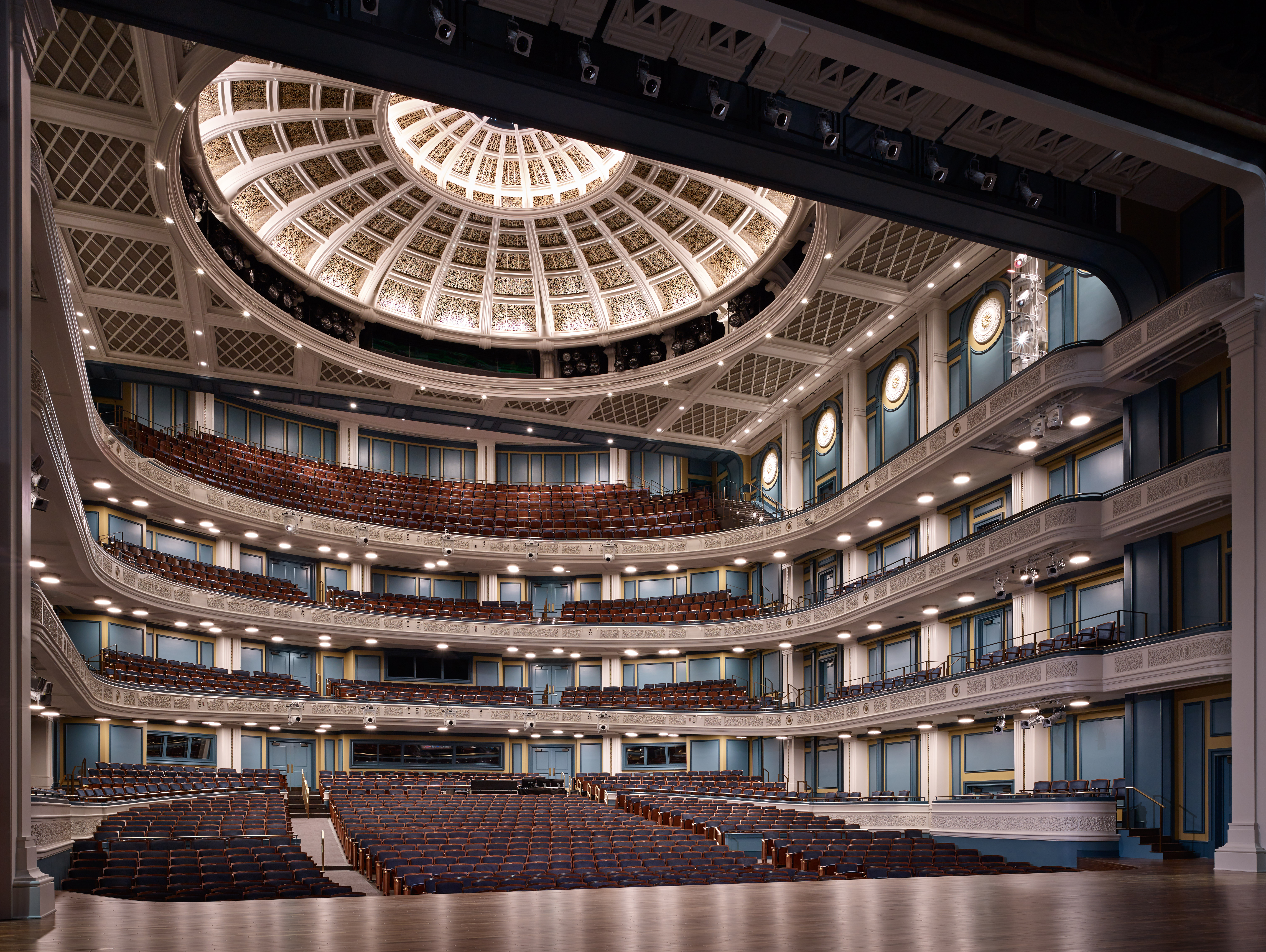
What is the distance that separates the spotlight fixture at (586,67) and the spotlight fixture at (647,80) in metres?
0.60

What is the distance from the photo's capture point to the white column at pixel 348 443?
36.8m

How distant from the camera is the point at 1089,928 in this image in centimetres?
567

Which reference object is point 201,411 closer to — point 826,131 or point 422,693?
point 422,693

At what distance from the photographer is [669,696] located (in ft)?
107

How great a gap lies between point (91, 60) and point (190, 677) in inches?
668

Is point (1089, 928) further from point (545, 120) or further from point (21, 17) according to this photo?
point (545, 120)

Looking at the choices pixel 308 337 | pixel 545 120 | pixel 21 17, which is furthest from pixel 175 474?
pixel 21 17

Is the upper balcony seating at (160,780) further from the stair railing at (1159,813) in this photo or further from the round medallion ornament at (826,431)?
the stair railing at (1159,813)

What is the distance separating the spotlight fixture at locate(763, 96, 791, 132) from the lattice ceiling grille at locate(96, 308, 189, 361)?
20.5 m

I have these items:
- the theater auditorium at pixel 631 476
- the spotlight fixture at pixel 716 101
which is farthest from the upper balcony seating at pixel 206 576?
the spotlight fixture at pixel 716 101

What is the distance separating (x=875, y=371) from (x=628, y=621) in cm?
1217

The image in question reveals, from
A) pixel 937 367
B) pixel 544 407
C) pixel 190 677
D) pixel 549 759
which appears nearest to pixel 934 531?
pixel 937 367

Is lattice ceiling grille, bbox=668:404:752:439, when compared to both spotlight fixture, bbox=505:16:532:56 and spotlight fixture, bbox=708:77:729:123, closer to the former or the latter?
spotlight fixture, bbox=708:77:729:123

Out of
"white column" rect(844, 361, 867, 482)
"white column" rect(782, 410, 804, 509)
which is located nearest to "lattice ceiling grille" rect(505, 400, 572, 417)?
"white column" rect(782, 410, 804, 509)
